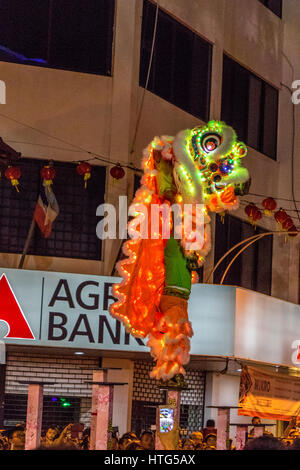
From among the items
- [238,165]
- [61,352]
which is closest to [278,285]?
[61,352]

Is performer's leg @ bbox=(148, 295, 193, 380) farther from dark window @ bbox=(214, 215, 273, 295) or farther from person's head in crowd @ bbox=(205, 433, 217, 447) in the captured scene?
dark window @ bbox=(214, 215, 273, 295)

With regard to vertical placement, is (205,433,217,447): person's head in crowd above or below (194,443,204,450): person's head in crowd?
above

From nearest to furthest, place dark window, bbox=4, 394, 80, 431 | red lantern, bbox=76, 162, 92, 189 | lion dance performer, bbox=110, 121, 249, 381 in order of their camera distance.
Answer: lion dance performer, bbox=110, 121, 249, 381
red lantern, bbox=76, 162, 92, 189
dark window, bbox=4, 394, 80, 431

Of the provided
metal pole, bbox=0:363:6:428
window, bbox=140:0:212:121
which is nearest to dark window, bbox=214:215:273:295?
window, bbox=140:0:212:121

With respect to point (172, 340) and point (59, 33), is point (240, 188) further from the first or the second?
→ point (59, 33)

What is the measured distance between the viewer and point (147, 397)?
21266 millimetres

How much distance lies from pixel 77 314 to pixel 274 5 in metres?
12.0

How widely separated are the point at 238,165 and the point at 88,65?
7.84 metres

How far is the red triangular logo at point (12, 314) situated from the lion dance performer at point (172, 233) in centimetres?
480

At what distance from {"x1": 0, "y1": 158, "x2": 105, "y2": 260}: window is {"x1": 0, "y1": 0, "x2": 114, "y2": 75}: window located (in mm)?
2139

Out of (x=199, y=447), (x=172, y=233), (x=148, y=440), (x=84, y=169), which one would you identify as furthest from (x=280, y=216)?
(x=172, y=233)

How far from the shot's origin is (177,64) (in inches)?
869

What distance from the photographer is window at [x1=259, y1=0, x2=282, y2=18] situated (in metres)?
25.8
